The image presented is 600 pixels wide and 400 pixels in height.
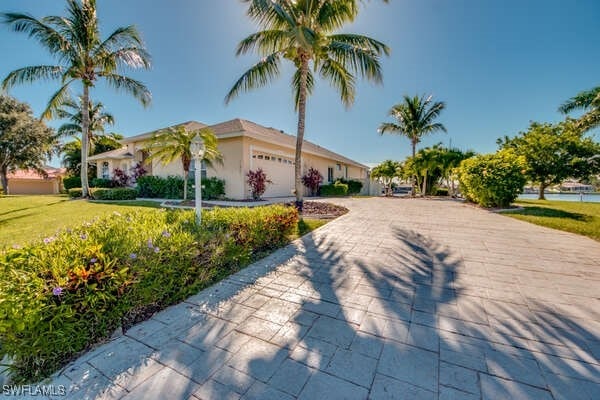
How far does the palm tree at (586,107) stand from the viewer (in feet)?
49.8

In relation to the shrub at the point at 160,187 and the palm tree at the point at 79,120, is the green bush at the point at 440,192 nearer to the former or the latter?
the shrub at the point at 160,187

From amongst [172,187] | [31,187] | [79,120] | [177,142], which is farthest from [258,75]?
[31,187]

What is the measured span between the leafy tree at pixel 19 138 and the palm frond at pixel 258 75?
77.4ft

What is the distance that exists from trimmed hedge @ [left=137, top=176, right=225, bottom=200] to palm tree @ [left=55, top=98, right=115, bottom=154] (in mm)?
13202

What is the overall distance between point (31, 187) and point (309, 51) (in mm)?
43899

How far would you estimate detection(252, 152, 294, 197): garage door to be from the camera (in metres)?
13.3

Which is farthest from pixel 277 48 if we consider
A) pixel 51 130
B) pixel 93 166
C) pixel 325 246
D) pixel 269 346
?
pixel 51 130

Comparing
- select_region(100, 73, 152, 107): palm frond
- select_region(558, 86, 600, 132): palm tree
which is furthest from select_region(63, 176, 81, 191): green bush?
select_region(558, 86, 600, 132): palm tree

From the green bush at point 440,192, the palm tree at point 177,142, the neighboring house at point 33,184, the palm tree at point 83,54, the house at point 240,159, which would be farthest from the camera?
the neighboring house at point 33,184

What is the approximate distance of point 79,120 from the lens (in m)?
22.6

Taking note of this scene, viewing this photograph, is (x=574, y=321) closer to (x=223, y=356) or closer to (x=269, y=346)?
(x=269, y=346)

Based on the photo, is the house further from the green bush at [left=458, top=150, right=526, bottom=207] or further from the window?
the green bush at [left=458, top=150, right=526, bottom=207]

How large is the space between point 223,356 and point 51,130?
113 ft

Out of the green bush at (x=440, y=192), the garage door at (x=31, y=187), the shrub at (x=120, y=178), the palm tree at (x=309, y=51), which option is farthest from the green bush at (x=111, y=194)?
the garage door at (x=31, y=187)
